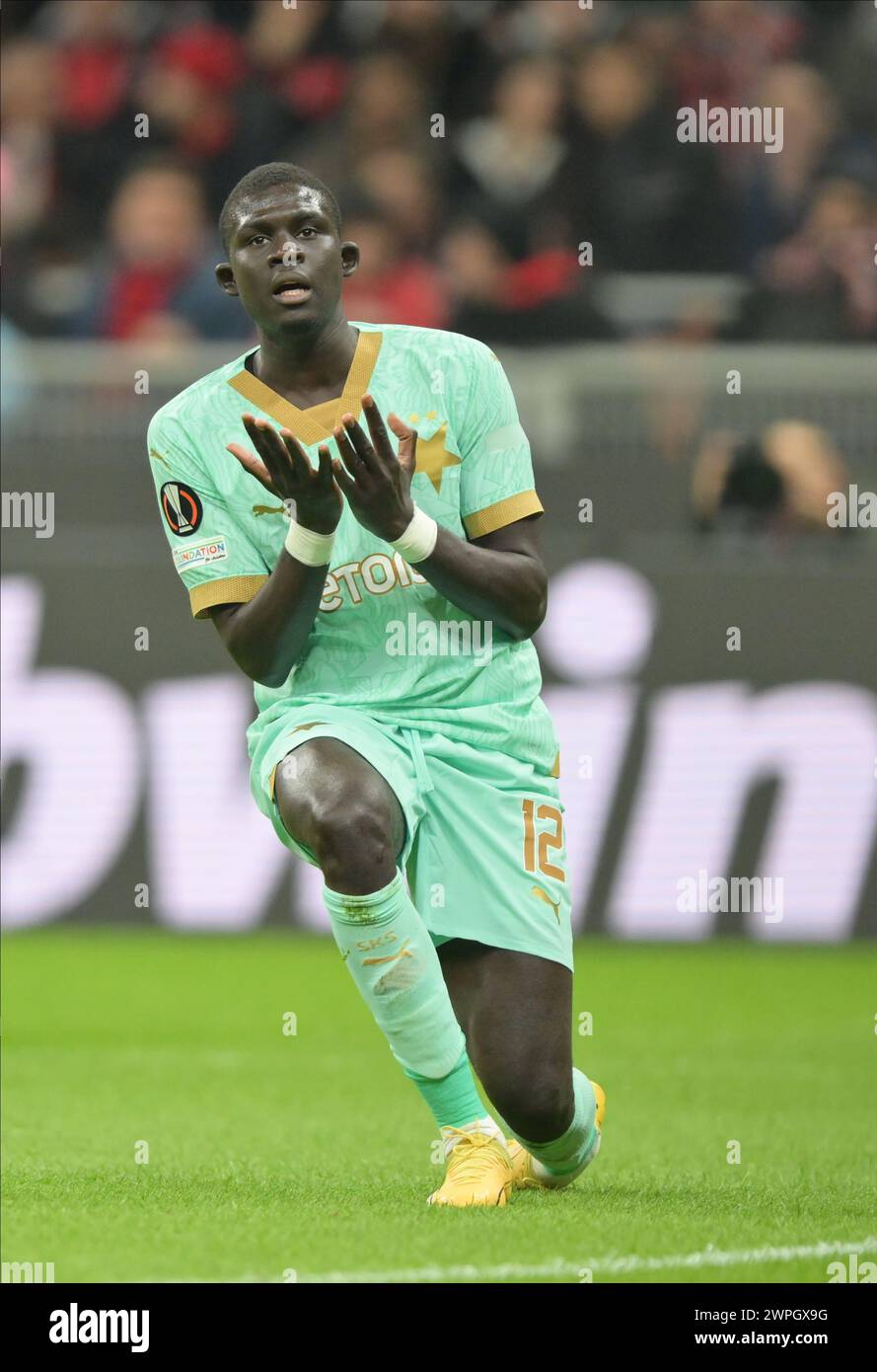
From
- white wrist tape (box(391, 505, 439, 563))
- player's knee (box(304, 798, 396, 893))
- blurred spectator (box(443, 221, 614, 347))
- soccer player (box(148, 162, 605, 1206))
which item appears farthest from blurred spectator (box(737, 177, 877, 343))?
player's knee (box(304, 798, 396, 893))

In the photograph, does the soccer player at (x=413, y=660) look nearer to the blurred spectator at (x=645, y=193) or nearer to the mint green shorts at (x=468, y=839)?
the mint green shorts at (x=468, y=839)

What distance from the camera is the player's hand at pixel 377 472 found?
14.7ft

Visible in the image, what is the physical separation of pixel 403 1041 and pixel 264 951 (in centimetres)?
521

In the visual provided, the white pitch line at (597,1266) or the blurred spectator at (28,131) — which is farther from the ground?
the blurred spectator at (28,131)

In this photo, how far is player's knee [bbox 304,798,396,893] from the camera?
4598 mm

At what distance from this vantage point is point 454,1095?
4941 mm

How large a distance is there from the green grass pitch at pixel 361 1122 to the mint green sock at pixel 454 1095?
0.21 meters

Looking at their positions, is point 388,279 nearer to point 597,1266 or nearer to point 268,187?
point 268,187

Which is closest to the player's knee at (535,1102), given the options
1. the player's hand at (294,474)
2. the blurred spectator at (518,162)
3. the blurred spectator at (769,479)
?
the player's hand at (294,474)

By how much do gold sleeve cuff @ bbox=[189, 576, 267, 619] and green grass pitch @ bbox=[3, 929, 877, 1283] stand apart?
1.34m

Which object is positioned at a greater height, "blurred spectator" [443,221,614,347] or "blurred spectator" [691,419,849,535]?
"blurred spectator" [443,221,614,347]

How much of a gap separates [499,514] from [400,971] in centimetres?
111

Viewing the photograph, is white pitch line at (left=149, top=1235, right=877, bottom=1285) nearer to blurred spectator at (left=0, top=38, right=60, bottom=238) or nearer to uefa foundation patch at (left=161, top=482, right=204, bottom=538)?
uefa foundation patch at (left=161, top=482, right=204, bottom=538)

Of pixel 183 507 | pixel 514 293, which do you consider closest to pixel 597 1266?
pixel 183 507
